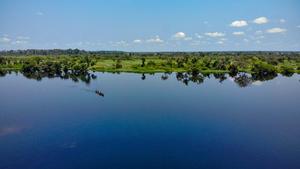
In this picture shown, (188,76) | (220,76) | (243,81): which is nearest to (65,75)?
(188,76)

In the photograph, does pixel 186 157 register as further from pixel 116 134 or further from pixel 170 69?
pixel 170 69

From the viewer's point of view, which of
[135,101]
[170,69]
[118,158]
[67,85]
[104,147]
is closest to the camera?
[118,158]

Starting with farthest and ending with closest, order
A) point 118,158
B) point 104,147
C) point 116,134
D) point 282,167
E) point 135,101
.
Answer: point 135,101
point 116,134
point 104,147
point 118,158
point 282,167

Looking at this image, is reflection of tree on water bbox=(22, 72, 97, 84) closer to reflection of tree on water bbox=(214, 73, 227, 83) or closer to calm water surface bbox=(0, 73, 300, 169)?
calm water surface bbox=(0, 73, 300, 169)

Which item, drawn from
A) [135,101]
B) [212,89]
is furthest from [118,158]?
[212,89]

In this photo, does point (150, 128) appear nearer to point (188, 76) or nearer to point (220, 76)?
point (188, 76)

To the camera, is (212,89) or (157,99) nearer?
(157,99)

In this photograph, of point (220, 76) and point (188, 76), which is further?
point (188, 76)

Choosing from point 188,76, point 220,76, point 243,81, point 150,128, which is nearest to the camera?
point 150,128

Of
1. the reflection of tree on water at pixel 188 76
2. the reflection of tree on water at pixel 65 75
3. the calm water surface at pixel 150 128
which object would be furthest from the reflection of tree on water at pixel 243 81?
the reflection of tree on water at pixel 65 75

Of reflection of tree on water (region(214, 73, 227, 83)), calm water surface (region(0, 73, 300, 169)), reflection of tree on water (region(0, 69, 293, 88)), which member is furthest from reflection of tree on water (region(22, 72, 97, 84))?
reflection of tree on water (region(214, 73, 227, 83))
